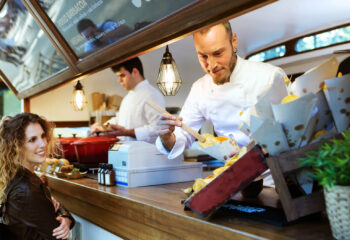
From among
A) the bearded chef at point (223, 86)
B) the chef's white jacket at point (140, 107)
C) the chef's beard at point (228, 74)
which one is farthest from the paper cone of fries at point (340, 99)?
the chef's white jacket at point (140, 107)

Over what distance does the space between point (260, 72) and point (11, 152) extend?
1337 mm

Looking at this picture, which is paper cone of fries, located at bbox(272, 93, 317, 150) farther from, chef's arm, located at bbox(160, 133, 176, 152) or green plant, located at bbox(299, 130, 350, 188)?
chef's arm, located at bbox(160, 133, 176, 152)

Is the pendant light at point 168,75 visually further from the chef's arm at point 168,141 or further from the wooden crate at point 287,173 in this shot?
the wooden crate at point 287,173

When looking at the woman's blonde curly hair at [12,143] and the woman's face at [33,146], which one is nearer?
the woman's blonde curly hair at [12,143]

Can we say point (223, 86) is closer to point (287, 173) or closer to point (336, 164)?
point (287, 173)

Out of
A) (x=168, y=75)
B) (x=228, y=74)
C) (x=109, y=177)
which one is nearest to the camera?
(x=109, y=177)

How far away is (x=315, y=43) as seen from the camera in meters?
Result: 6.34

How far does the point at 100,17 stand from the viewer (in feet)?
5.88

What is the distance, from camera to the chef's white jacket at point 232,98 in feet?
6.18

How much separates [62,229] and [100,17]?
41.1 inches

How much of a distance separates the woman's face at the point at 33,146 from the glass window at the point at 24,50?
0.64m

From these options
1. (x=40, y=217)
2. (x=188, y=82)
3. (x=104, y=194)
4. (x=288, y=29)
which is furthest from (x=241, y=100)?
(x=188, y=82)

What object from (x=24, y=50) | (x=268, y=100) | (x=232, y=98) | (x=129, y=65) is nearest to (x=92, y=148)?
(x=232, y=98)

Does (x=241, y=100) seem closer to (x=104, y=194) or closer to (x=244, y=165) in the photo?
(x=104, y=194)
